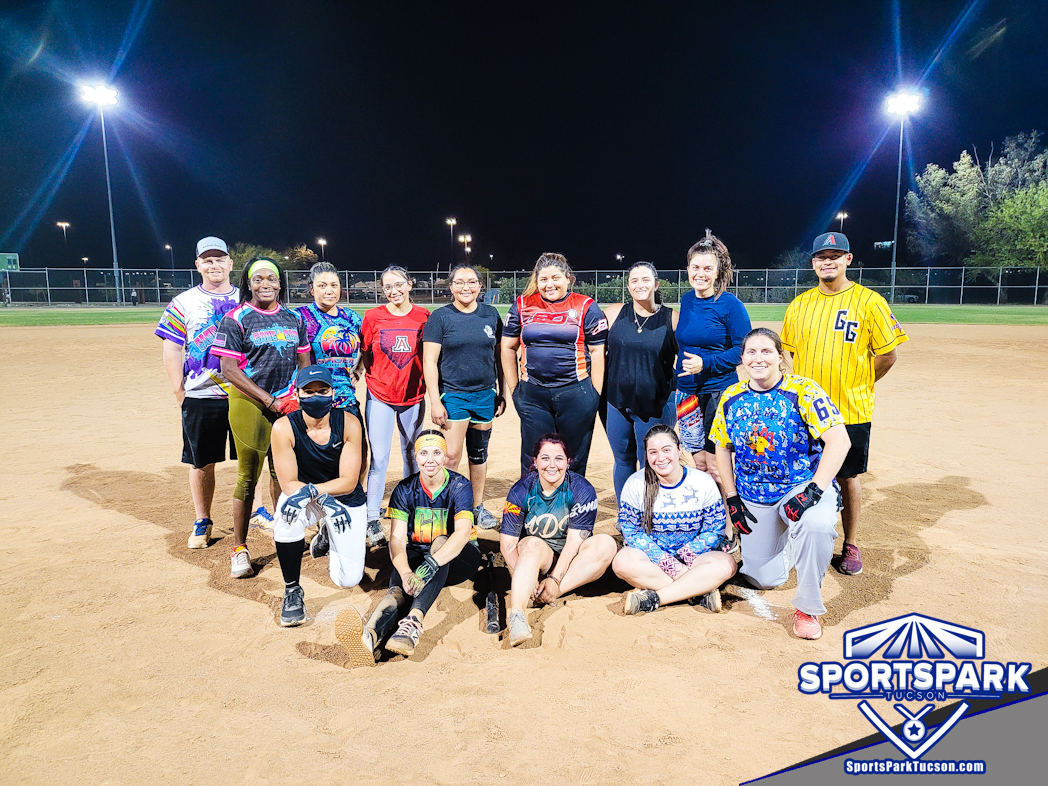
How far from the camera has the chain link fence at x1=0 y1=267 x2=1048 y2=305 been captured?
37250 mm

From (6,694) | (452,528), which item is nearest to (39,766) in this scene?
(6,694)

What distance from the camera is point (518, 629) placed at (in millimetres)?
3518

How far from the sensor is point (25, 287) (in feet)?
131

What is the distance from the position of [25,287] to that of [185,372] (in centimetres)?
4564

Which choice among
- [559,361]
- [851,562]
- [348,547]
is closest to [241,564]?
[348,547]

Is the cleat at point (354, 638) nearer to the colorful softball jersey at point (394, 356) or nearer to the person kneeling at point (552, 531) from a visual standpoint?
the person kneeling at point (552, 531)

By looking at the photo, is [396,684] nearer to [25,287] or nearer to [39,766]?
[39,766]

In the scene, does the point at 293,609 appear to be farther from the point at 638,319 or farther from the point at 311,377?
the point at 638,319

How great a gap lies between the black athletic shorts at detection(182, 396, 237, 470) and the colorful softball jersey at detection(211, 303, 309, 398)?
50 centimetres

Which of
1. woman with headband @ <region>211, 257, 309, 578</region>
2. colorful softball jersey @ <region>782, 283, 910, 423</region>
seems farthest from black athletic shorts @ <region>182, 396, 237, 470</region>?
colorful softball jersey @ <region>782, 283, 910, 423</region>

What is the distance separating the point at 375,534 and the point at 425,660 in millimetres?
1779

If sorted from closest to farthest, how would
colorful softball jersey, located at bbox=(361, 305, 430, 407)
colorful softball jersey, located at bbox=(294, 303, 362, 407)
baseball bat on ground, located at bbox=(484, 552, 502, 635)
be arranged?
baseball bat on ground, located at bbox=(484, 552, 502, 635) < colorful softball jersey, located at bbox=(294, 303, 362, 407) < colorful softball jersey, located at bbox=(361, 305, 430, 407)

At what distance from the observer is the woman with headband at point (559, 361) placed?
4.66 metres

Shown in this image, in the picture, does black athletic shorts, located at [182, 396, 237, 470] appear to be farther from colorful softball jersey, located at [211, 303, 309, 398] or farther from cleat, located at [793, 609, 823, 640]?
cleat, located at [793, 609, 823, 640]
